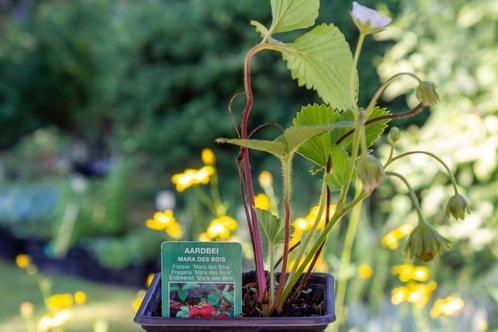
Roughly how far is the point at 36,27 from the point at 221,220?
5.42m

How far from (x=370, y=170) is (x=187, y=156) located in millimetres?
3751

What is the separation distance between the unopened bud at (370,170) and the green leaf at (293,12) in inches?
8.4

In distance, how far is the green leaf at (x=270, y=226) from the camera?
0.91 m

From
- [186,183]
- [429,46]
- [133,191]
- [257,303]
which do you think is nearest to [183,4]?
[133,191]

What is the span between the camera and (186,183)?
1659 mm

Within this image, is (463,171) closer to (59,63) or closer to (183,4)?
(183,4)

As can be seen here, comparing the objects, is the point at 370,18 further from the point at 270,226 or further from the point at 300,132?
the point at 270,226

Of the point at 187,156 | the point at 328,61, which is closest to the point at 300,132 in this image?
the point at 328,61

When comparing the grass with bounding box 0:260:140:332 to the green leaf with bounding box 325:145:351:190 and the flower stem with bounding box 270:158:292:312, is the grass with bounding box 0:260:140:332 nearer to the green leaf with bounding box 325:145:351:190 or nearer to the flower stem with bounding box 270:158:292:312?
the flower stem with bounding box 270:158:292:312

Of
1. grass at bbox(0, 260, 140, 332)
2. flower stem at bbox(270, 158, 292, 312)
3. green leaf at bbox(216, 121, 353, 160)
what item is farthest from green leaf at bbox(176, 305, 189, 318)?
grass at bbox(0, 260, 140, 332)

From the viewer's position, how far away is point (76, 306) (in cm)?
371

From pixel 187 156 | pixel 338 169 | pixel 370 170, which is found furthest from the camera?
pixel 187 156

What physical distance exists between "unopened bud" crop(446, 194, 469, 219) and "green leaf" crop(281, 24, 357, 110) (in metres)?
0.17

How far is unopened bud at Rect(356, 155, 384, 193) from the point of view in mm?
757
